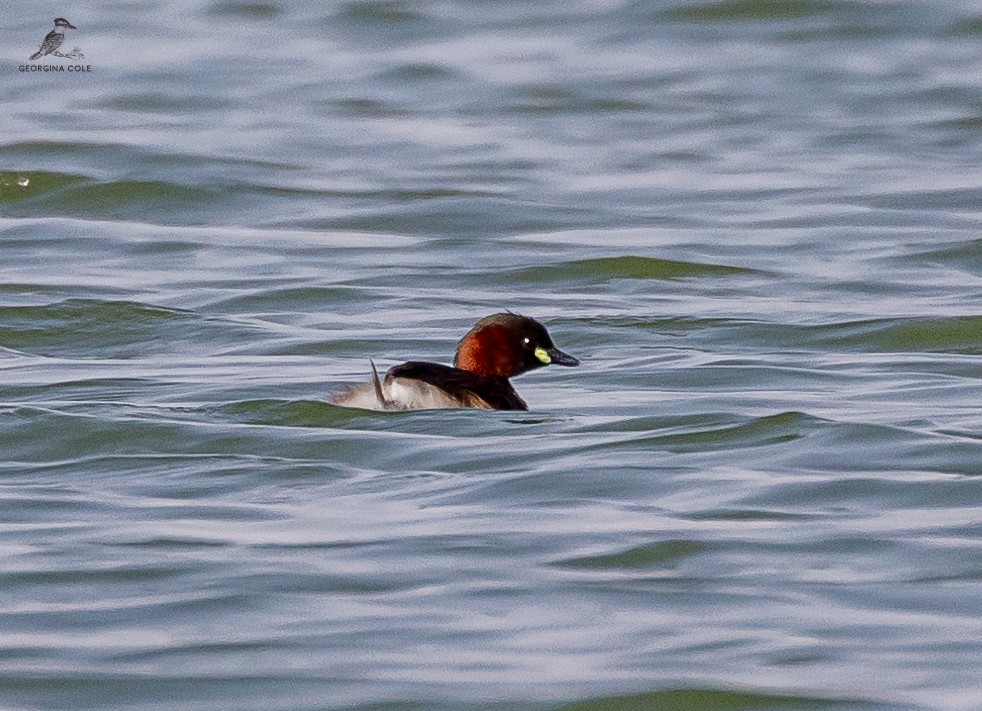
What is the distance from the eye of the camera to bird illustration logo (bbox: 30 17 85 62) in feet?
76.6

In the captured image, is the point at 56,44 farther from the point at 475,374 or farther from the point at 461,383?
the point at 461,383

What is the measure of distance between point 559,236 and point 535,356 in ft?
16.3

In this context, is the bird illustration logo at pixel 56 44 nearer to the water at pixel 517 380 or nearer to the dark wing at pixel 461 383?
the water at pixel 517 380

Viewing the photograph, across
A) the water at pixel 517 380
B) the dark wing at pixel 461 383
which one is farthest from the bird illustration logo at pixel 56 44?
the dark wing at pixel 461 383

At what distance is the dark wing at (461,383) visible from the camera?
9625mm

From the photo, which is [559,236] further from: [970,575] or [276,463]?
[970,575]

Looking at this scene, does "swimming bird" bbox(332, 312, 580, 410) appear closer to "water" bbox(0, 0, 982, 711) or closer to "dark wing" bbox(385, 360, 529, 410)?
"dark wing" bbox(385, 360, 529, 410)

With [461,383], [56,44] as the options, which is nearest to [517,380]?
[461,383]

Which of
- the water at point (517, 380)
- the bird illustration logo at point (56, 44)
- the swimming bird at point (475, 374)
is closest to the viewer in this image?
the water at point (517, 380)

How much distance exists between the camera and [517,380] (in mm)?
11648

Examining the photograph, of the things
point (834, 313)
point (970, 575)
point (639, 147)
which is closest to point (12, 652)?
point (970, 575)

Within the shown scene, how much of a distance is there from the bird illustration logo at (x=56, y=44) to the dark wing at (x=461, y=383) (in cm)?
1387

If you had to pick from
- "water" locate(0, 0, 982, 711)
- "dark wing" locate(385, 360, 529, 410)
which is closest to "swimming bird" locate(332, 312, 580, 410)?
"dark wing" locate(385, 360, 529, 410)

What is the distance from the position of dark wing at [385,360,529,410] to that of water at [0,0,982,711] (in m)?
0.15
